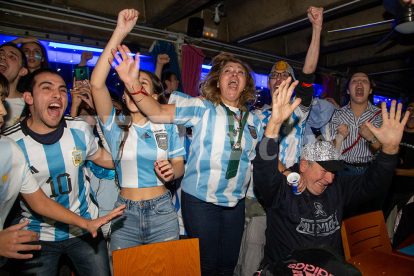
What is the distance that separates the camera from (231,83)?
1.84 metres

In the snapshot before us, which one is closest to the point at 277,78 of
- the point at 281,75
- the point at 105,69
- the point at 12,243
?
the point at 281,75

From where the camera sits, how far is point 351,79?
2875 mm

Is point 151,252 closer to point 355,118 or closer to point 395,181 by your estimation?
point 355,118

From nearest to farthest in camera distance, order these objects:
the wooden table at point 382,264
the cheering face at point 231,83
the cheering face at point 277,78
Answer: the wooden table at point 382,264 → the cheering face at point 231,83 → the cheering face at point 277,78

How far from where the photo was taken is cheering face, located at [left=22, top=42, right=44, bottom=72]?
2.46m

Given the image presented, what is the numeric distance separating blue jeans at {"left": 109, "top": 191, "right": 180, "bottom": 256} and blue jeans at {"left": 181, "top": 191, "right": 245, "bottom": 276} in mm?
143

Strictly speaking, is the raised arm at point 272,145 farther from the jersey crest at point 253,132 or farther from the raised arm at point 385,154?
the raised arm at point 385,154

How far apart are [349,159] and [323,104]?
0.68 m

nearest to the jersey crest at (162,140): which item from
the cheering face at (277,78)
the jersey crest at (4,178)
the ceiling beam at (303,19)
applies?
the jersey crest at (4,178)

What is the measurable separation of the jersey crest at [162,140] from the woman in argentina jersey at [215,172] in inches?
6.3

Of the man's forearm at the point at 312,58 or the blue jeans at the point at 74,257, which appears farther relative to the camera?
the man's forearm at the point at 312,58

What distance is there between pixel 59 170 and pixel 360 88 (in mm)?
2871

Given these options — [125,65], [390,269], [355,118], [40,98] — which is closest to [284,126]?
[355,118]

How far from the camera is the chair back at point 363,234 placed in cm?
171
